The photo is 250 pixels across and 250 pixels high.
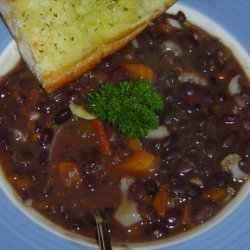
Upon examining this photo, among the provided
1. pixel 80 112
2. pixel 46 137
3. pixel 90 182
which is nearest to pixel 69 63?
pixel 80 112

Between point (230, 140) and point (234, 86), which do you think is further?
point (234, 86)

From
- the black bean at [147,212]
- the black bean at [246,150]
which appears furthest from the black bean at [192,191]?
the black bean at [246,150]

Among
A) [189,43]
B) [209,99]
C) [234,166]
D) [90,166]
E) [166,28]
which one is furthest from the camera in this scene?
[166,28]

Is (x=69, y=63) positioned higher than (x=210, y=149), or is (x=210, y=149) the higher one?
(x=210, y=149)

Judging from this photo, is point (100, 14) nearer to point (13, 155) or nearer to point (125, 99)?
point (125, 99)

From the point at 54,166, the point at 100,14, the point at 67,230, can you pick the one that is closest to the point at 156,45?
the point at 100,14

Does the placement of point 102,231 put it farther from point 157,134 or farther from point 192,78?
point 192,78

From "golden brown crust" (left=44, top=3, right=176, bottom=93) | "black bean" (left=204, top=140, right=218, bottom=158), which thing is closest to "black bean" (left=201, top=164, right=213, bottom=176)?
"black bean" (left=204, top=140, right=218, bottom=158)

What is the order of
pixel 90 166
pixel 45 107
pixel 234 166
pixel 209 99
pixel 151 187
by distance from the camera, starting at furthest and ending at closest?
pixel 209 99
pixel 45 107
pixel 234 166
pixel 90 166
pixel 151 187
